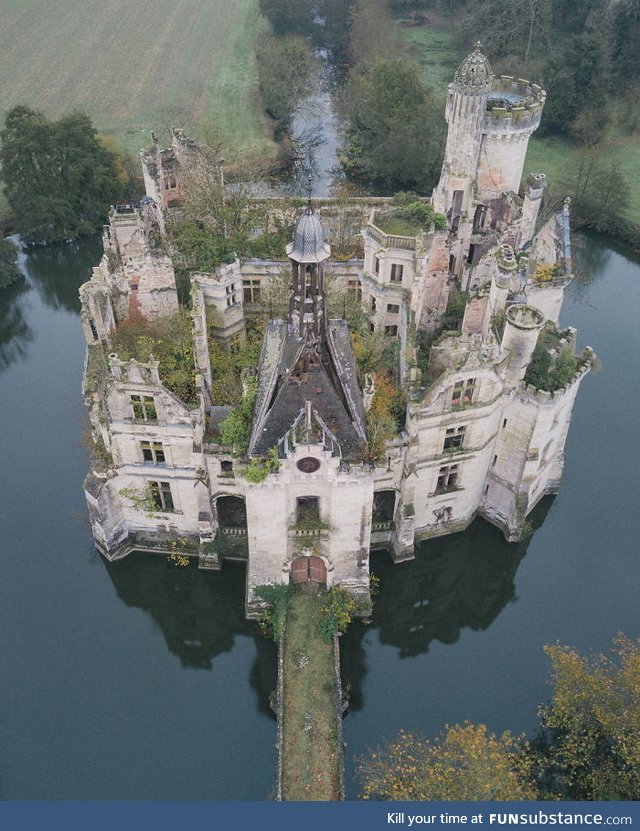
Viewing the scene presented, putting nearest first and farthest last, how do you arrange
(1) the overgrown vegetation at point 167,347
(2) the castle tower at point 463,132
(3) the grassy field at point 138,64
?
(1) the overgrown vegetation at point 167,347
(2) the castle tower at point 463,132
(3) the grassy field at point 138,64

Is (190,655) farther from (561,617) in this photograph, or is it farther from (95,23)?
(95,23)

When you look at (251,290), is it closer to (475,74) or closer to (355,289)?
(355,289)

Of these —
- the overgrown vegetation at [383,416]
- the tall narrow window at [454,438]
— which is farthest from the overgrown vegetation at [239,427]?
the tall narrow window at [454,438]

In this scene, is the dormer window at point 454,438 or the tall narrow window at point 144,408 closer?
the tall narrow window at point 144,408

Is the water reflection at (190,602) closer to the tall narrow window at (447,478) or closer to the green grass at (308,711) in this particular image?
the green grass at (308,711)

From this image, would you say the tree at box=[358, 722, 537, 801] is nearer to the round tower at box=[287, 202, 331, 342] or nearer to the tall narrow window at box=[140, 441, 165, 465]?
the tall narrow window at box=[140, 441, 165, 465]

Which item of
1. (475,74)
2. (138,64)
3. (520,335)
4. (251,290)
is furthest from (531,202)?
(138,64)
